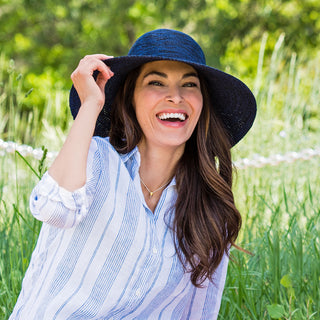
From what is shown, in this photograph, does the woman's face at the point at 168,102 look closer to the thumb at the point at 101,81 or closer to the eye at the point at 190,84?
the eye at the point at 190,84

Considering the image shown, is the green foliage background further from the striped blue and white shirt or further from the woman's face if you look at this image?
the striped blue and white shirt

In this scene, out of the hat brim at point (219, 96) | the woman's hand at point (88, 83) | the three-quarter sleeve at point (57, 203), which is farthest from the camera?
the hat brim at point (219, 96)

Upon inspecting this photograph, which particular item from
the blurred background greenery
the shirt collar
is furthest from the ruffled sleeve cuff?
the blurred background greenery

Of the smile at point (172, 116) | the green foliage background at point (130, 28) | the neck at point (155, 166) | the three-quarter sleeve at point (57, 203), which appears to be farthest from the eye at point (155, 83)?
the green foliage background at point (130, 28)

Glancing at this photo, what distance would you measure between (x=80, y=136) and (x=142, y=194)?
363mm

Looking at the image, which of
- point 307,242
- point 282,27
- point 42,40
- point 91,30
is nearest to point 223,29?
point 282,27

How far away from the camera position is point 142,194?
179 centimetres

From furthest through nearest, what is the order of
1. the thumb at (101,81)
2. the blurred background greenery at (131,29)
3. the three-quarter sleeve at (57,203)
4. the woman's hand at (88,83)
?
1. the blurred background greenery at (131,29)
2. the thumb at (101,81)
3. the woman's hand at (88,83)
4. the three-quarter sleeve at (57,203)

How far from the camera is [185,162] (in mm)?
2020

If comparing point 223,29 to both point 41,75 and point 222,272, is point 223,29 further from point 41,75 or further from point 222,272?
point 222,272

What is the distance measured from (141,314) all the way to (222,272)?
1.18 feet

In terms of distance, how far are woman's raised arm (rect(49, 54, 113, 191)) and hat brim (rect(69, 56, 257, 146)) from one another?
224 millimetres

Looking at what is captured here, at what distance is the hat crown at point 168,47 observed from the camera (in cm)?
186

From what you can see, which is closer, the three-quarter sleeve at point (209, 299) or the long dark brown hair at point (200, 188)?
the long dark brown hair at point (200, 188)
